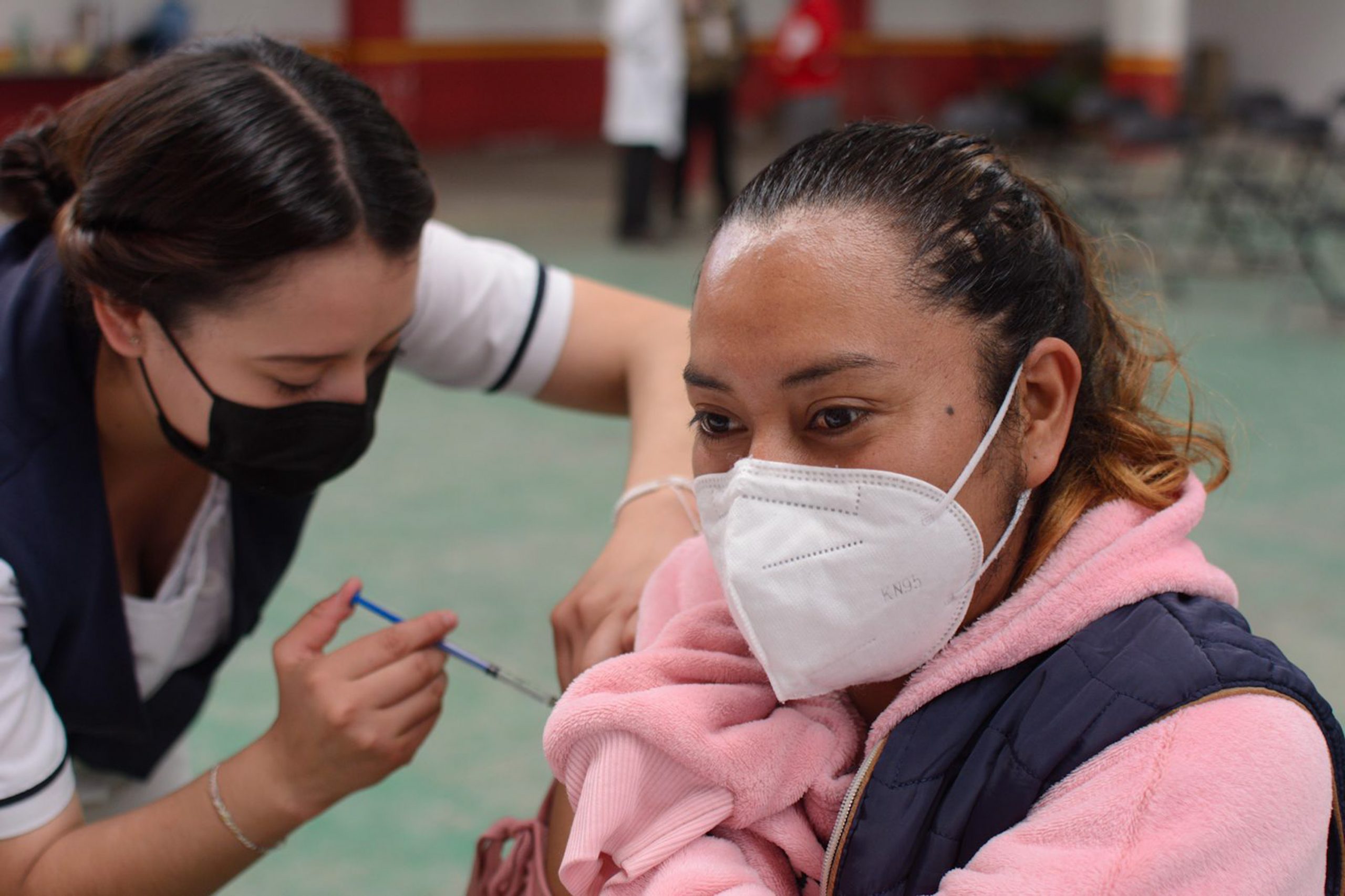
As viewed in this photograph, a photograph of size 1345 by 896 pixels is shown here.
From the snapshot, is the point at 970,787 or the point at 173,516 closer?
the point at 970,787

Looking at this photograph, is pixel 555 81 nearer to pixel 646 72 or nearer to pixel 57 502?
pixel 646 72

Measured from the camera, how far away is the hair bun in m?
1.49

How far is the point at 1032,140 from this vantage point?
9727 millimetres

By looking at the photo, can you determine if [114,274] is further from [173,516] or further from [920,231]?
[920,231]

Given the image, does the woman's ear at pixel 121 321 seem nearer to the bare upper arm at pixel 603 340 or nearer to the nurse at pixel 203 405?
the nurse at pixel 203 405

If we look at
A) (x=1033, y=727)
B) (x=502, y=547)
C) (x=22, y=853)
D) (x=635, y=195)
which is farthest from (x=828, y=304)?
(x=635, y=195)

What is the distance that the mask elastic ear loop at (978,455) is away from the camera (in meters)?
1.00

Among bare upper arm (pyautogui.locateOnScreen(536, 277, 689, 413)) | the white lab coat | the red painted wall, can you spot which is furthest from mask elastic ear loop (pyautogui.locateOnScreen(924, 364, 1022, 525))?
the red painted wall

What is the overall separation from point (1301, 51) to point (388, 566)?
43.2 feet

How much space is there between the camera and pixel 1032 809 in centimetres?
94

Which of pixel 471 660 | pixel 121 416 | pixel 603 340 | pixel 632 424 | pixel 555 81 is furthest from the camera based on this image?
pixel 555 81

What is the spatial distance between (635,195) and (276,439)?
5.91m

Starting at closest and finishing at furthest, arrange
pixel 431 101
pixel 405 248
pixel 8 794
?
pixel 8 794 → pixel 405 248 → pixel 431 101

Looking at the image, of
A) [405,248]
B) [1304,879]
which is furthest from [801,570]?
[405,248]
